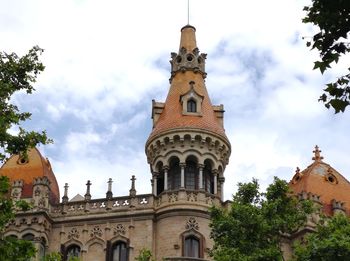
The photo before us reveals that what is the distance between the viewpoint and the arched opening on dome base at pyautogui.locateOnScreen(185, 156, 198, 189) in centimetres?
3919

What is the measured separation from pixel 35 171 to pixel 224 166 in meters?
11.3

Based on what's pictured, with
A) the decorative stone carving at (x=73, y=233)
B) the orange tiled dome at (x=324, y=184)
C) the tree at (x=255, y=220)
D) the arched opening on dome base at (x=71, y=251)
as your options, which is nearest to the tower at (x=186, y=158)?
the decorative stone carving at (x=73, y=233)

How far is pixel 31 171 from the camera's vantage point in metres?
41.1

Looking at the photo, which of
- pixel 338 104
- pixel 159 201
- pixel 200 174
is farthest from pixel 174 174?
pixel 338 104

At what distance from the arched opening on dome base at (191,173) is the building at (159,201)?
6 centimetres

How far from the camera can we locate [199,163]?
128 ft

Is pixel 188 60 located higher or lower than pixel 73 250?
higher

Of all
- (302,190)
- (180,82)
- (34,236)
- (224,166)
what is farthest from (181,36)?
(34,236)

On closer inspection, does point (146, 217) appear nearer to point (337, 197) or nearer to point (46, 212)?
point (46, 212)

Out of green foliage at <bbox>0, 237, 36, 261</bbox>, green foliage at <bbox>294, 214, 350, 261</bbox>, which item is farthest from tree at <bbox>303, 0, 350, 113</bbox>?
green foliage at <bbox>294, 214, 350, 261</bbox>

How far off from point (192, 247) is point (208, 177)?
4780 millimetres

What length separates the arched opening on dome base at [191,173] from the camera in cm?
3919

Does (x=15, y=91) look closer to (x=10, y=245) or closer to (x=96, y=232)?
(x=10, y=245)

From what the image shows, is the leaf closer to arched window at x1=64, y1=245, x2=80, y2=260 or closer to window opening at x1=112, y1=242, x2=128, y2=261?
window opening at x1=112, y1=242, x2=128, y2=261
